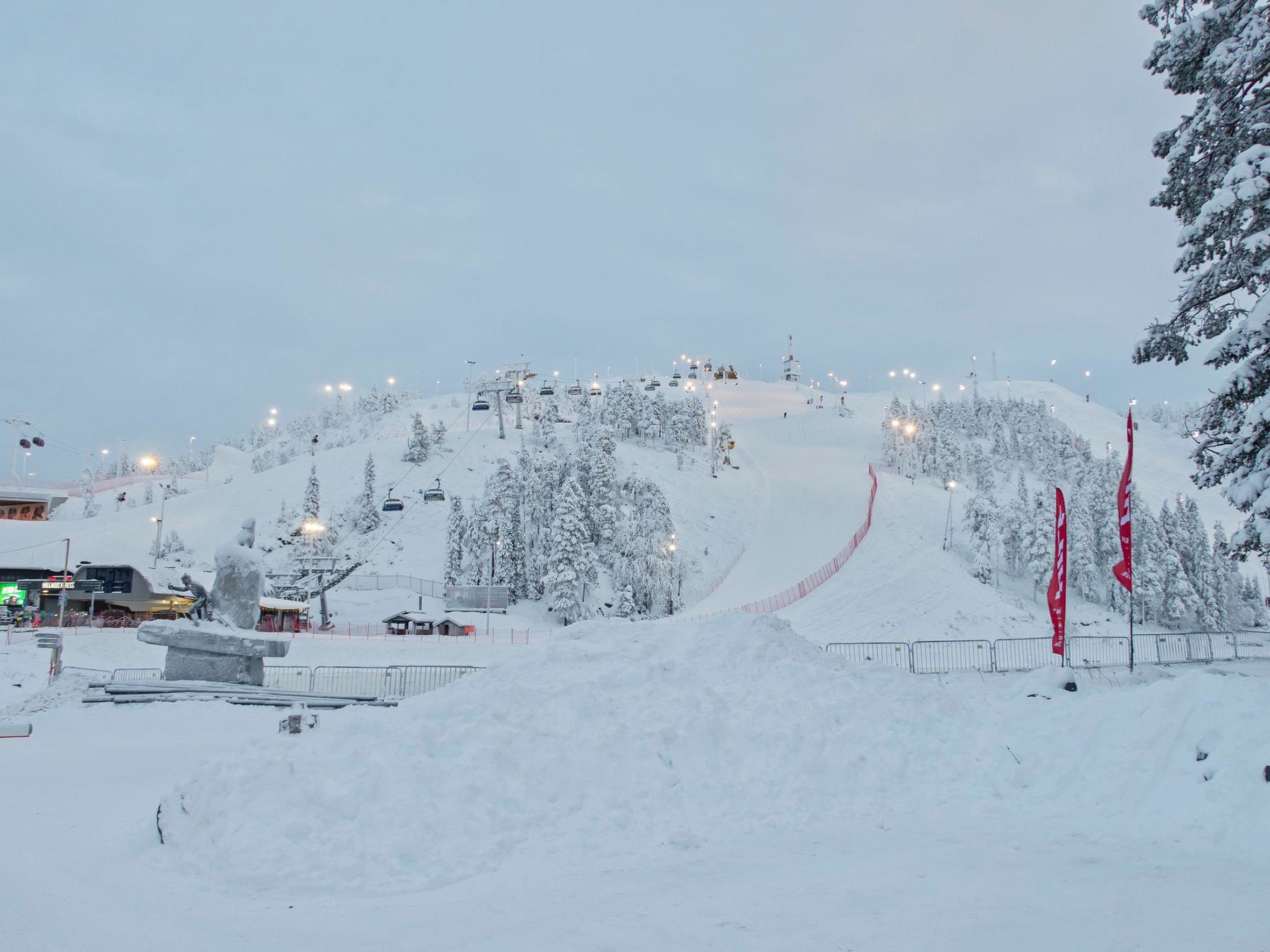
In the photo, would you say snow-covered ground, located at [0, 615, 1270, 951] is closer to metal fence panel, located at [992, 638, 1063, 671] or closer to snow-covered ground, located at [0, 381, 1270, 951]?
snow-covered ground, located at [0, 381, 1270, 951]

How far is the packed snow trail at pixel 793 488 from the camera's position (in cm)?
5009

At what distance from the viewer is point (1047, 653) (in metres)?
25.0

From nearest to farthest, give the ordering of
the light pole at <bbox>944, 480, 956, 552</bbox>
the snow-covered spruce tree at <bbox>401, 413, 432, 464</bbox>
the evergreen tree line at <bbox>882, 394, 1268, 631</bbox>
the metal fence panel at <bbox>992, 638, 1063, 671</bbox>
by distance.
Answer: the metal fence panel at <bbox>992, 638, 1063, 671</bbox> → the light pole at <bbox>944, 480, 956, 552</bbox> → the evergreen tree line at <bbox>882, 394, 1268, 631</bbox> → the snow-covered spruce tree at <bbox>401, 413, 432, 464</bbox>

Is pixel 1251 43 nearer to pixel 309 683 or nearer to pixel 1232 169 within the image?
pixel 1232 169

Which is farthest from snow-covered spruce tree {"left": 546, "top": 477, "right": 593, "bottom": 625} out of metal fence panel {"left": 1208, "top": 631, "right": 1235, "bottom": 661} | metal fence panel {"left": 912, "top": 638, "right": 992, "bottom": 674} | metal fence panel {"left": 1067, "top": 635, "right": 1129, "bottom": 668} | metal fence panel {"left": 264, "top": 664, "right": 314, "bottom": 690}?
metal fence panel {"left": 1208, "top": 631, "right": 1235, "bottom": 661}

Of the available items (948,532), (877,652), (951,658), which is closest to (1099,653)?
(951,658)

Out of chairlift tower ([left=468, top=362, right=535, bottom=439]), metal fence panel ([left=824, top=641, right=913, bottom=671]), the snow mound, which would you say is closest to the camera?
the snow mound

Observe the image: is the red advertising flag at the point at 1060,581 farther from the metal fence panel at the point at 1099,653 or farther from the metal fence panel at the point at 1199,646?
the metal fence panel at the point at 1199,646

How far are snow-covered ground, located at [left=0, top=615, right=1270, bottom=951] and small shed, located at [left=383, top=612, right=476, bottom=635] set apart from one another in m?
30.9

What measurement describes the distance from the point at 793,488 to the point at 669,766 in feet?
228

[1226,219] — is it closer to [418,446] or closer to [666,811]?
[666,811]

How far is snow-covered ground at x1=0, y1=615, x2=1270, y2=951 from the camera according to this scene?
6.28 metres

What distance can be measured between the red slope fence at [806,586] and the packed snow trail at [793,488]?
1115 mm

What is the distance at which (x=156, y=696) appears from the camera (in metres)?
16.8
